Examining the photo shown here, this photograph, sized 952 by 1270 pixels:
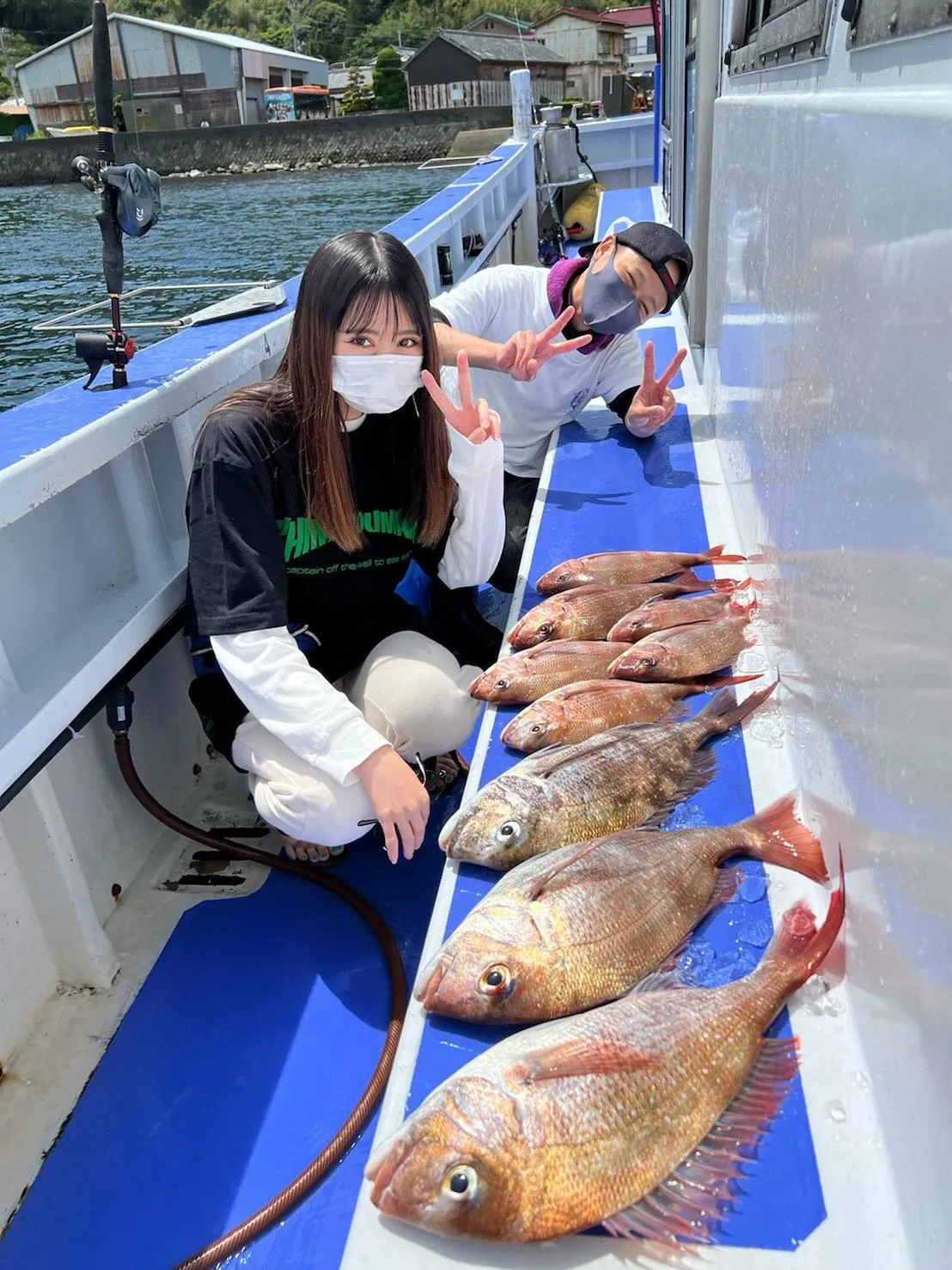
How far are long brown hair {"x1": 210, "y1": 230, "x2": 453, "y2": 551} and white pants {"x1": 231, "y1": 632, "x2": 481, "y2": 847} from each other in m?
0.43

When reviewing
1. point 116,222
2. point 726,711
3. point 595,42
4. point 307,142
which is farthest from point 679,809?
point 595,42

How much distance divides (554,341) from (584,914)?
3217mm

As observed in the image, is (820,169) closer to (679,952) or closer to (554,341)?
(679,952)

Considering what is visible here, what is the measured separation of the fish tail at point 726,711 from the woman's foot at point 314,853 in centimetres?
132

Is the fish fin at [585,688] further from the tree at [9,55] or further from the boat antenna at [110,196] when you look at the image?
the tree at [9,55]

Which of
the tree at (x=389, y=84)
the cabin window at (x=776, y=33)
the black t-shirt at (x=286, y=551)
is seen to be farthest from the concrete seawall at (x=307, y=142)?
the black t-shirt at (x=286, y=551)

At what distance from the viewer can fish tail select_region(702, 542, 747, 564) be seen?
313 cm

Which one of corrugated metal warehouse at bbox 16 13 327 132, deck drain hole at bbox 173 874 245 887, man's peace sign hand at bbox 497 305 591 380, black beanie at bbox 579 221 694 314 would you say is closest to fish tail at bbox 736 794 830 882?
deck drain hole at bbox 173 874 245 887

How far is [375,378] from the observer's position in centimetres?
246

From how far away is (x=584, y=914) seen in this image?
1.70 metres

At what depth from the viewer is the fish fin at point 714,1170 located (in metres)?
1.30

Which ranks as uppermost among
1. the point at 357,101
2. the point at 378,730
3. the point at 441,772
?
the point at 357,101

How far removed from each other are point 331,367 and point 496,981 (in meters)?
1.67

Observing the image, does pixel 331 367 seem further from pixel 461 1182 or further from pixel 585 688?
pixel 461 1182
